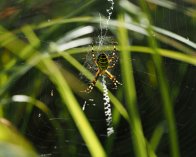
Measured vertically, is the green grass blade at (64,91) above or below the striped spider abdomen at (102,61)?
below

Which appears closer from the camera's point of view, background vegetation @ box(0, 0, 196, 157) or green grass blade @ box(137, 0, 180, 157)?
green grass blade @ box(137, 0, 180, 157)

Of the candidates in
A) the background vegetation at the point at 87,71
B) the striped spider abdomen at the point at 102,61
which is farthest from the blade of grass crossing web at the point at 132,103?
the striped spider abdomen at the point at 102,61

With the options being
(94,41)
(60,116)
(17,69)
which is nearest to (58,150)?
(60,116)

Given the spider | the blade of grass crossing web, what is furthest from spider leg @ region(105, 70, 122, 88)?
the blade of grass crossing web

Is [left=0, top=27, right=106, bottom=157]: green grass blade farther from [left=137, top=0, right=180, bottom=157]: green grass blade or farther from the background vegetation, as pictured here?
[left=137, top=0, right=180, bottom=157]: green grass blade

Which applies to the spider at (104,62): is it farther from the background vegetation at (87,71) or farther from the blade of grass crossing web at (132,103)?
the blade of grass crossing web at (132,103)

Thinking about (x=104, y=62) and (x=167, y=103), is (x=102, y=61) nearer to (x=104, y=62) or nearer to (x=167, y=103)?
(x=104, y=62)

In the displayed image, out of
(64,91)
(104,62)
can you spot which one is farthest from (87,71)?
(104,62)
